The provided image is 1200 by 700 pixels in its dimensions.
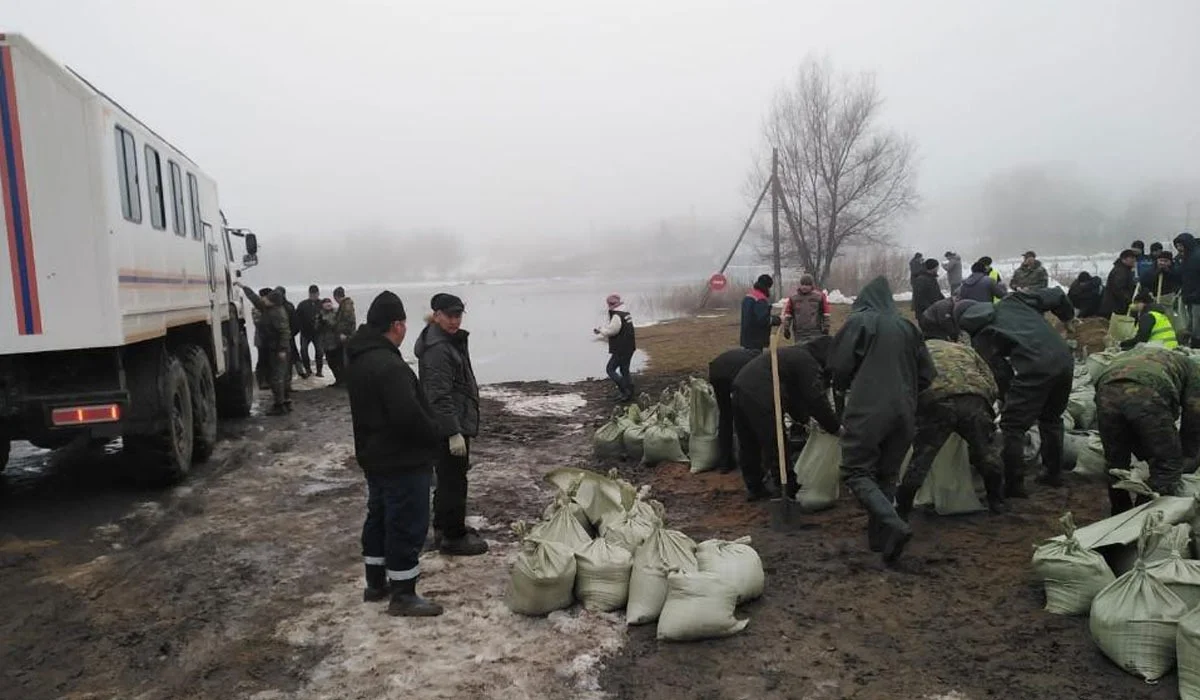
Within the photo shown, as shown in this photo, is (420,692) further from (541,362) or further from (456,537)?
(541,362)

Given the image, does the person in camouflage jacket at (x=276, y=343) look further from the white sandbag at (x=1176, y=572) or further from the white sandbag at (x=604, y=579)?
the white sandbag at (x=1176, y=572)

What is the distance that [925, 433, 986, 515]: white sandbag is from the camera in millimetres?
5152

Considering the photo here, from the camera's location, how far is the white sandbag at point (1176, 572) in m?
3.10

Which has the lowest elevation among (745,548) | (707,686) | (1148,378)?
(707,686)

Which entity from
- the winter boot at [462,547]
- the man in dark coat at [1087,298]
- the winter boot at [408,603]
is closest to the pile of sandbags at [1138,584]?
the winter boot at [408,603]

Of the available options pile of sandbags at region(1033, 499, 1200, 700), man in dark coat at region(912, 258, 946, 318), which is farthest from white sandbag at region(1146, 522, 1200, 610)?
man in dark coat at region(912, 258, 946, 318)

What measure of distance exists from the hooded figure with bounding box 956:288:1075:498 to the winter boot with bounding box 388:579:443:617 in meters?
3.80

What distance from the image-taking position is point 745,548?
4.14 metres

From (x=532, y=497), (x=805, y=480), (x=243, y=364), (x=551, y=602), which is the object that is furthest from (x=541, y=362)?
(x=551, y=602)

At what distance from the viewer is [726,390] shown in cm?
654

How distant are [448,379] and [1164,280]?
10711 millimetres

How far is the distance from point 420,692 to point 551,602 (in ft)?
2.89

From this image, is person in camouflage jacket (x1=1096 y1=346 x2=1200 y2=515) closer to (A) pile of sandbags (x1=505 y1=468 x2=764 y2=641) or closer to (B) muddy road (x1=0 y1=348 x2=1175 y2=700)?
(B) muddy road (x1=0 y1=348 x2=1175 y2=700)

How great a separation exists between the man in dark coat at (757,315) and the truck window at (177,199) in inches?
226
